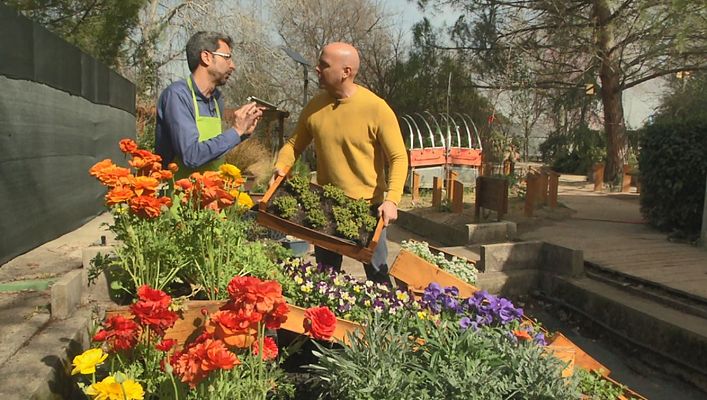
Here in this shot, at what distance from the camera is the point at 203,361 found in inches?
56.5

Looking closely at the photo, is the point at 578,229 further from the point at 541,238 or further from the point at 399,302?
the point at 399,302

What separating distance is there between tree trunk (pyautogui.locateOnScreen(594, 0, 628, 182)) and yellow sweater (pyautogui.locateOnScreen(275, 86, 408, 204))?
1004 cm

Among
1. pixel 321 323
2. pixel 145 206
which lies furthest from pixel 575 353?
pixel 145 206

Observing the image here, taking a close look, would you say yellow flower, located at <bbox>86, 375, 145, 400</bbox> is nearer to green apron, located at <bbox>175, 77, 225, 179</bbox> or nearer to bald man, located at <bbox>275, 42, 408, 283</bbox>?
green apron, located at <bbox>175, 77, 225, 179</bbox>

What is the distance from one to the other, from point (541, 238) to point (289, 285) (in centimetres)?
558

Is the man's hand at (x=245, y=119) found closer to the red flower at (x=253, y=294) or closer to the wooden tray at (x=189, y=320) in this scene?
the wooden tray at (x=189, y=320)

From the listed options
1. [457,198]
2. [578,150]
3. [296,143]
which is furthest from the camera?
[578,150]

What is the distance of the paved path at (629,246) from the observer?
517cm

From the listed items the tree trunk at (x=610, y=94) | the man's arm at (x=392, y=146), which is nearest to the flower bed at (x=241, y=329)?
the man's arm at (x=392, y=146)

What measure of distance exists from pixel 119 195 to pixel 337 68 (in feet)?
4.66

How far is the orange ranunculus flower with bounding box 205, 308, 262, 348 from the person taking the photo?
1.51 m

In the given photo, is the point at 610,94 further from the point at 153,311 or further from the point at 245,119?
the point at 153,311

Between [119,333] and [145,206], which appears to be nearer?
[119,333]

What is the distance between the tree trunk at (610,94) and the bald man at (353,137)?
10.0 m
